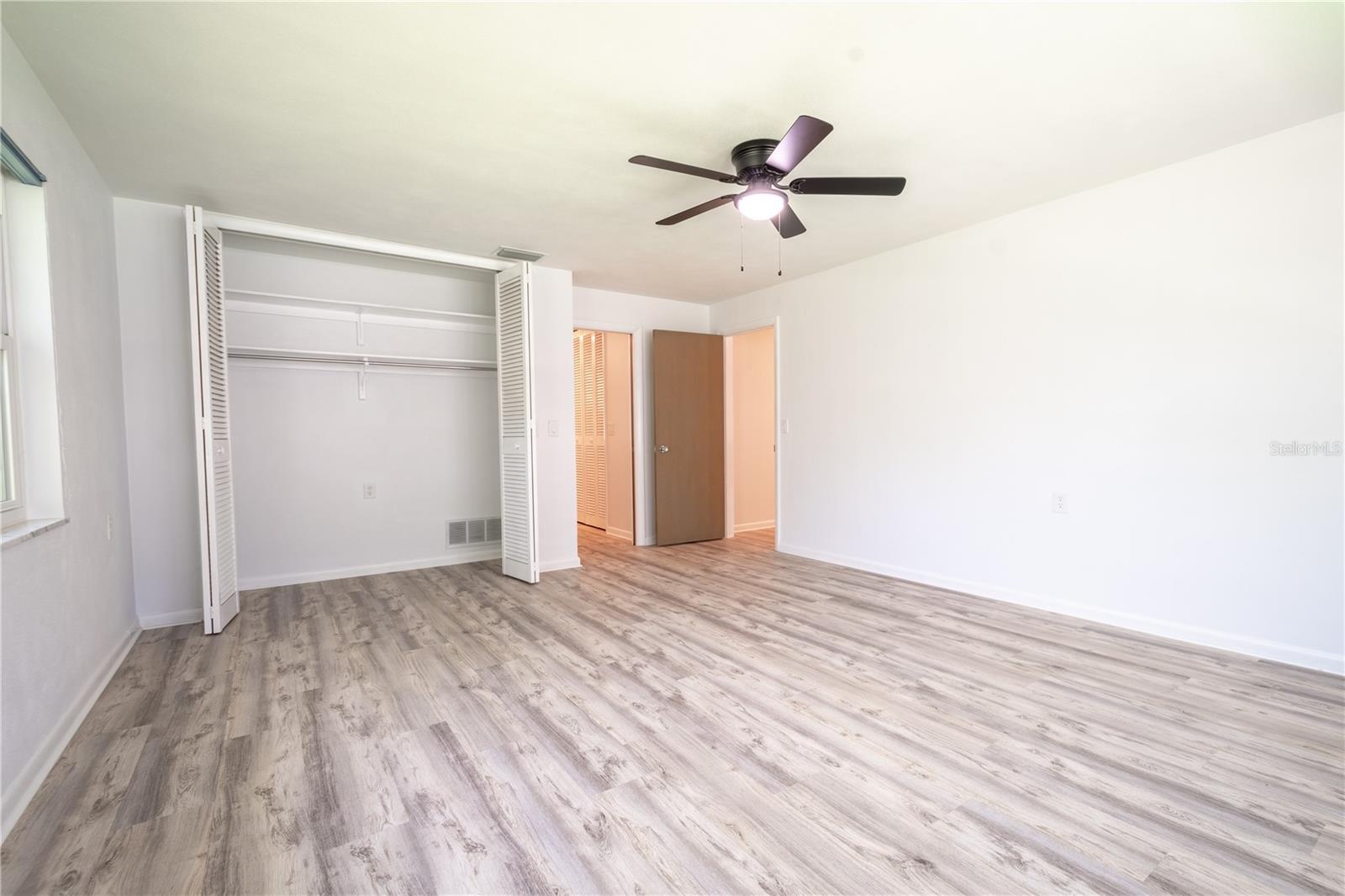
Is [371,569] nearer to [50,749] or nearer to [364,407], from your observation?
[364,407]

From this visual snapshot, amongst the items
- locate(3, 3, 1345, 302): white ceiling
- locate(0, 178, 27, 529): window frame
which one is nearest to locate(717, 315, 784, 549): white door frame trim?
locate(3, 3, 1345, 302): white ceiling

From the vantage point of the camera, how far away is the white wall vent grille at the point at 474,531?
16.1ft

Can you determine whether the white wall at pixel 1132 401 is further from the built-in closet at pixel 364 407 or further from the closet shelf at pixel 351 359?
the closet shelf at pixel 351 359

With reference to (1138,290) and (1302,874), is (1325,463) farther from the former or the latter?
(1302,874)

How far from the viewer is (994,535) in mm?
3775

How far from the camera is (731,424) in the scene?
619 centimetres

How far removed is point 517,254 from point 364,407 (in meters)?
1.70

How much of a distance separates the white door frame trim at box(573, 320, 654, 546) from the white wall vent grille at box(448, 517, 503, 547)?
1.38 meters

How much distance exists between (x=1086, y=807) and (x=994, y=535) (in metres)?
2.31

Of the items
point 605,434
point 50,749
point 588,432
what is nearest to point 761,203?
point 50,749

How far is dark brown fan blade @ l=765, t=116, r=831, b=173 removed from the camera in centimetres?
197

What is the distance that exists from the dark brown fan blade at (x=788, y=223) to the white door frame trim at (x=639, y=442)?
281 cm

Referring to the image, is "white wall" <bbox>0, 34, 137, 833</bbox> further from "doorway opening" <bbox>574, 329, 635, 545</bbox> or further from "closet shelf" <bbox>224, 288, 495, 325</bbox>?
"doorway opening" <bbox>574, 329, 635, 545</bbox>

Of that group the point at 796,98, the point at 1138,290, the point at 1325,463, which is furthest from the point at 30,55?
the point at 1325,463
